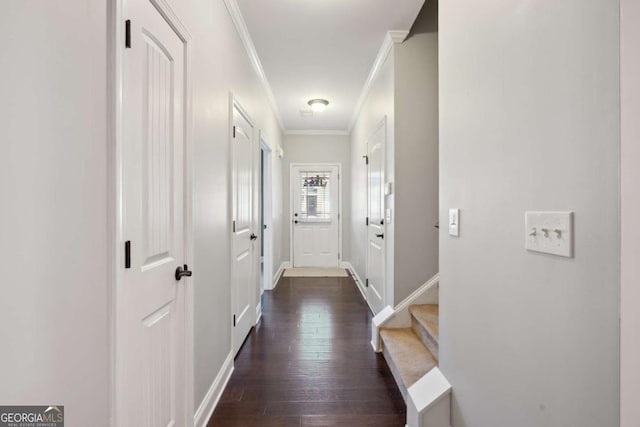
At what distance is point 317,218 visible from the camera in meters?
6.05

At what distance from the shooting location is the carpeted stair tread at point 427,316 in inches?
82.4

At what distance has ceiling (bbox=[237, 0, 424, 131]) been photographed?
234 cm

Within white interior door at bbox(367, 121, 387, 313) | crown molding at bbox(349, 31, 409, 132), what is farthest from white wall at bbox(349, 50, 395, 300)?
white interior door at bbox(367, 121, 387, 313)

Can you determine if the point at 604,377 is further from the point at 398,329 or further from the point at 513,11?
the point at 398,329

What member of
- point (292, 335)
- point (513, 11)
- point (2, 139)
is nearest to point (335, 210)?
point (292, 335)

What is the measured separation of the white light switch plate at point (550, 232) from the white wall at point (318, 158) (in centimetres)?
509

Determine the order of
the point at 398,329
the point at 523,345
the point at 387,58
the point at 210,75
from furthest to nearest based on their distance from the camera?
the point at 387,58, the point at 398,329, the point at 210,75, the point at 523,345

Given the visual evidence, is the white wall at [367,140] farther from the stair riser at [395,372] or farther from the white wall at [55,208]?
the white wall at [55,208]

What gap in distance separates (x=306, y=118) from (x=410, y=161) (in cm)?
294

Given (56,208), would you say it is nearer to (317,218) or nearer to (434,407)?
(434,407)

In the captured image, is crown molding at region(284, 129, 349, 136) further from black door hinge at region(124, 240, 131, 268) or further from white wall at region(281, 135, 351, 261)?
black door hinge at region(124, 240, 131, 268)

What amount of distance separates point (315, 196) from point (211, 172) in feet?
13.7

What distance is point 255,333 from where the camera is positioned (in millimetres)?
3006

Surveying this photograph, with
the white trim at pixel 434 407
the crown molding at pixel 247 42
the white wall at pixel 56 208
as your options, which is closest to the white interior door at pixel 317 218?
the crown molding at pixel 247 42
